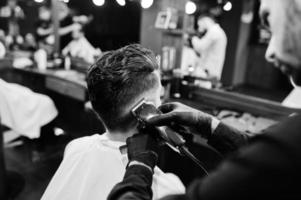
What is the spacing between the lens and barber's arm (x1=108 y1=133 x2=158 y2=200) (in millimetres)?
889

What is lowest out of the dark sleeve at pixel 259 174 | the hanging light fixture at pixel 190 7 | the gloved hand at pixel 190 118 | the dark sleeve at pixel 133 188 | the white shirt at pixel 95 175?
the white shirt at pixel 95 175

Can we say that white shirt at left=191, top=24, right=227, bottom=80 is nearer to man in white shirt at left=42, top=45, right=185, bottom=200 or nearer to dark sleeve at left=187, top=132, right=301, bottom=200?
man in white shirt at left=42, top=45, right=185, bottom=200

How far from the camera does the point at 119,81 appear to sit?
1328 mm

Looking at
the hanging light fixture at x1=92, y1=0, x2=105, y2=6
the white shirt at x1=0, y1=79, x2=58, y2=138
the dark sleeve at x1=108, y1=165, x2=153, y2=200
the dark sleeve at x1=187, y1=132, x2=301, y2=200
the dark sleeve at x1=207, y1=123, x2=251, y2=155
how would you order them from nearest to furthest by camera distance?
1. the dark sleeve at x1=187, y1=132, x2=301, y2=200
2. the dark sleeve at x1=108, y1=165, x2=153, y2=200
3. the dark sleeve at x1=207, y1=123, x2=251, y2=155
4. the white shirt at x1=0, y1=79, x2=58, y2=138
5. the hanging light fixture at x1=92, y1=0, x2=105, y2=6

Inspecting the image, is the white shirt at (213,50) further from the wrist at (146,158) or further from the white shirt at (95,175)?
the wrist at (146,158)

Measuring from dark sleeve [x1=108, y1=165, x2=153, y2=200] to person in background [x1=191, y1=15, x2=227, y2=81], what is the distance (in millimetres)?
2055

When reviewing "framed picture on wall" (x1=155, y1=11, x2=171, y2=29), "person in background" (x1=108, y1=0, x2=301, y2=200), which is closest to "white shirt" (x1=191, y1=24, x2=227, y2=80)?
"framed picture on wall" (x1=155, y1=11, x2=171, y2=29)

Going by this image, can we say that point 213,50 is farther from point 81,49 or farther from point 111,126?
point 81,49

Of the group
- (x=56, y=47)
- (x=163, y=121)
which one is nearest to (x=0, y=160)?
(x=163, y=121)

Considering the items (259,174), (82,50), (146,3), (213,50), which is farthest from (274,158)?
(82,50)

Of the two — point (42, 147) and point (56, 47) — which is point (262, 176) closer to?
point (42, 147)

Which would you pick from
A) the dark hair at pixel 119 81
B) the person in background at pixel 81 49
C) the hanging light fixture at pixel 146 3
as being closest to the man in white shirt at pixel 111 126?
the dark hair at pixel 119 81

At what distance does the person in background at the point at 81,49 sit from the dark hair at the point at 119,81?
2439 millimetres

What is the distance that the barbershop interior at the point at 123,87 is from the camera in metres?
1.39
